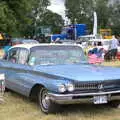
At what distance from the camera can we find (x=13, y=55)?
35.2 ft

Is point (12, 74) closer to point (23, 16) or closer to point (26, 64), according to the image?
point (26, 64)

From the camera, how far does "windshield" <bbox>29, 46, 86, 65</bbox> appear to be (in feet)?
30.8

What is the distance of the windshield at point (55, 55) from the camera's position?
940 centimetres

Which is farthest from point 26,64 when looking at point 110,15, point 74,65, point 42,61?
point 110,15

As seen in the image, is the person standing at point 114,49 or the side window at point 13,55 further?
the person standing at point 114,49

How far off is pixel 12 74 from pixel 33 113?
1.81m

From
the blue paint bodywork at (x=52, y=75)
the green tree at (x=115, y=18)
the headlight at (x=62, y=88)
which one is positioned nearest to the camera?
the headlight at (x=62, y=88)

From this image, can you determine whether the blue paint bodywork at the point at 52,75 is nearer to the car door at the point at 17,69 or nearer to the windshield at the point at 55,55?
the car door at the point at 17,69

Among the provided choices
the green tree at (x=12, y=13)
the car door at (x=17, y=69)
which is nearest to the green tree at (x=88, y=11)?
the green tree at (x=12, y=13)

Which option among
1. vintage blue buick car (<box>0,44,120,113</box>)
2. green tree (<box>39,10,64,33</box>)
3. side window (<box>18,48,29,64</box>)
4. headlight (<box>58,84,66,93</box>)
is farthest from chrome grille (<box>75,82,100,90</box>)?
green tree (<box>39,10,64,33</box>)

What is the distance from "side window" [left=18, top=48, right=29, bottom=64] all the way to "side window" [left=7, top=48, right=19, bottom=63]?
0.26 meters

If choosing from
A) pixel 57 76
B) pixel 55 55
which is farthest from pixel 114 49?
pixel 57 76

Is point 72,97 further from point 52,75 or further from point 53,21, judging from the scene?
point 53,21

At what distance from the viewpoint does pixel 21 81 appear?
371 inches
